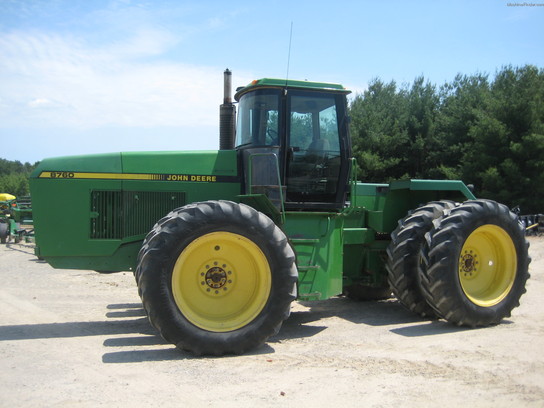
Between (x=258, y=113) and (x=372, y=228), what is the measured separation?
2.44 metres

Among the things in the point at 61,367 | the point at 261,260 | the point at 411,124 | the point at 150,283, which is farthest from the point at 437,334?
the point at 411,124

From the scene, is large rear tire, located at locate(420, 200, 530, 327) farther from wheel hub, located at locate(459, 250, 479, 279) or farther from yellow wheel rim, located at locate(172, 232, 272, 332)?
yellow wheel rim, located at locate(172, 232, 272, 332)

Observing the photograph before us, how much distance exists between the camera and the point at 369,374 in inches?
188

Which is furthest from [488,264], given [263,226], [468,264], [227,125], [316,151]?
[227,125]

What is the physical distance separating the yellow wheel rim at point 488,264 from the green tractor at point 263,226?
19 millimetres

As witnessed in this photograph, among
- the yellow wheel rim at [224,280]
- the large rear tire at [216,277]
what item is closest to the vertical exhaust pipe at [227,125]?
the large rear tire at [216,277]

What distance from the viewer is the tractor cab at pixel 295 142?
21.7ft

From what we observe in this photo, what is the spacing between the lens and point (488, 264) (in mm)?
7285

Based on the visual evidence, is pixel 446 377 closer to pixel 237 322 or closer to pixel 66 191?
pixel 237 322

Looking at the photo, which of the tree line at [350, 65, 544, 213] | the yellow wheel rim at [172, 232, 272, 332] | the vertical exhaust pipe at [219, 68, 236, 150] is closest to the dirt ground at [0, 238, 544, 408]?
the yellow wheel rim at [172, 232, 272, 332]

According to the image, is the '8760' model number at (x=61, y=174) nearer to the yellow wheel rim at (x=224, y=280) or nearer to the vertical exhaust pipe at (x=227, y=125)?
the yellow wheel rim at (x=224, y=280)

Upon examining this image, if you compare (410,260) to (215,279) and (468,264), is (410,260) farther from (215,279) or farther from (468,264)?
(215,279)

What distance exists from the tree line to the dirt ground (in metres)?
18.1

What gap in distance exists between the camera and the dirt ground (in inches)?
165
